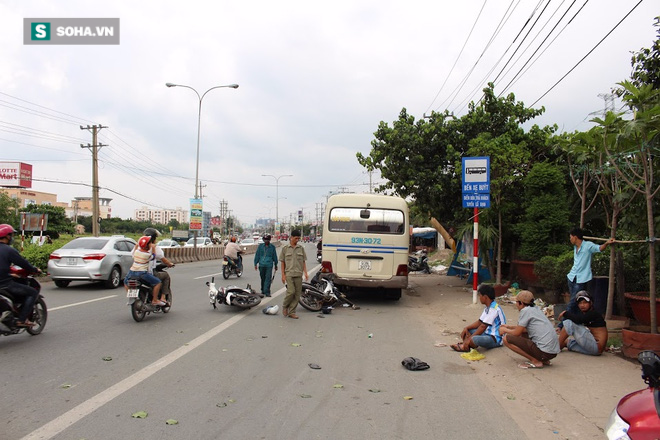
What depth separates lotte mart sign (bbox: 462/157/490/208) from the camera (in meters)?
11.0

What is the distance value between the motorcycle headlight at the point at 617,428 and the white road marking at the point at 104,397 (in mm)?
3890

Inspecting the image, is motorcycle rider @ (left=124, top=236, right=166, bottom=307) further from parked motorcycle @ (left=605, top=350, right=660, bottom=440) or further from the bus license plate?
parked motorcycle @ (left=605, top=350, right=660, bottom=440)

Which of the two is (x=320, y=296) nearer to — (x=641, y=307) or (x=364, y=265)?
(x=364, y=265)

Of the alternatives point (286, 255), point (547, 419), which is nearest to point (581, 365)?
point (547, 419)

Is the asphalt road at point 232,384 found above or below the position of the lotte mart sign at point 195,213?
below

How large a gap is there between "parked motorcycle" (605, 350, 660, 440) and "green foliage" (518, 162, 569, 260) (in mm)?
9625

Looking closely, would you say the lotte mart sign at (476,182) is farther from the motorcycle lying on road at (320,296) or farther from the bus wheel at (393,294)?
the motorcycle lying on road at (320,296)

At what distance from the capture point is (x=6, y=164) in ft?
141

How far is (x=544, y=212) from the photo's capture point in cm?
1134

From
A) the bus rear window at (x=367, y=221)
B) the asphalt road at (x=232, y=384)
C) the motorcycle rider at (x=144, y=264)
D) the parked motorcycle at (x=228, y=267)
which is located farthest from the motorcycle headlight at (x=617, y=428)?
the parked motorcycle at (x=228, y=267)

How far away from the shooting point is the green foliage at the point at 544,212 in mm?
11312

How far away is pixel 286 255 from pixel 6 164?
146 feet

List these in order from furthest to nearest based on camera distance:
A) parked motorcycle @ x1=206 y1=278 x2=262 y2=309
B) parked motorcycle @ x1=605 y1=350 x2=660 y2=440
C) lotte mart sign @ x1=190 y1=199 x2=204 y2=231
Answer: lotte mart sign @ x1=190 y1=199 x2=204 y2=231 → parked motorcycle @ x1=206 y1=278 x2=262 y2=309 → parked motorcycle @ x1=605 y1=350 x2=660 y2=440

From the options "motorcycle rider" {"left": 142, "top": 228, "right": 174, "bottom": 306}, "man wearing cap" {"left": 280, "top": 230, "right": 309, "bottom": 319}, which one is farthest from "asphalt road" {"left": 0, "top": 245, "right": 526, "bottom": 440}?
"man wearing cap" {"left": 280, "top": 230, "right": 309, "bottom": 319}
